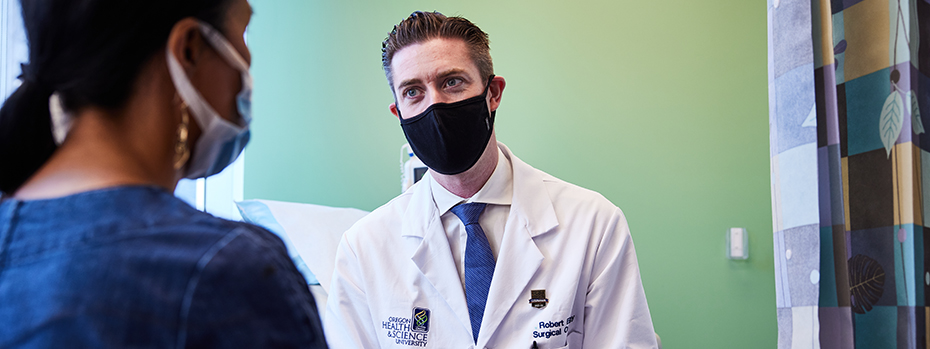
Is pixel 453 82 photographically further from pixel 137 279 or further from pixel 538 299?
pixel 137 279

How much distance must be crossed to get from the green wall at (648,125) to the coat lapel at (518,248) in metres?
0.77

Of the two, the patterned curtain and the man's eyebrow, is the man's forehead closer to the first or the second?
the man's eyebrow

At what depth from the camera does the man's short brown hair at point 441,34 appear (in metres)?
1.42

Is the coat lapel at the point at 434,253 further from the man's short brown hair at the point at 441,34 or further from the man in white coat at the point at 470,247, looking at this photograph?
the man's short brown hair at the point at 441,34

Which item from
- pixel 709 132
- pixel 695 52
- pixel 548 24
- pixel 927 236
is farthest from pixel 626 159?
pixel 927 236

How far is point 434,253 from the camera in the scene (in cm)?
133

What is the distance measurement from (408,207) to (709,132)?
47.1 inches

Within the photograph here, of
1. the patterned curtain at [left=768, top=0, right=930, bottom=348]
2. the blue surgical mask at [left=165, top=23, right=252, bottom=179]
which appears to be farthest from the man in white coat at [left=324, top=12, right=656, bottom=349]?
the blue surgical mask at [left=165, top=23, right=252, bottom=179]

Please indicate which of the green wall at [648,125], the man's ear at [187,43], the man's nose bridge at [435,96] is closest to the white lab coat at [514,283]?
the man's nose bridge at [435,96]

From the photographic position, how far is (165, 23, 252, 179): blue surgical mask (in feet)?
1.74

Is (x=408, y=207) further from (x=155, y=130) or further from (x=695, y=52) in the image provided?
(x=695, y=52)

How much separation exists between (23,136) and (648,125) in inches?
74.8

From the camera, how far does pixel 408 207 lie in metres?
1.45

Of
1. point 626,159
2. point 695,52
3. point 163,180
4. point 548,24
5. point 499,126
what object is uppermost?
point 548,24
